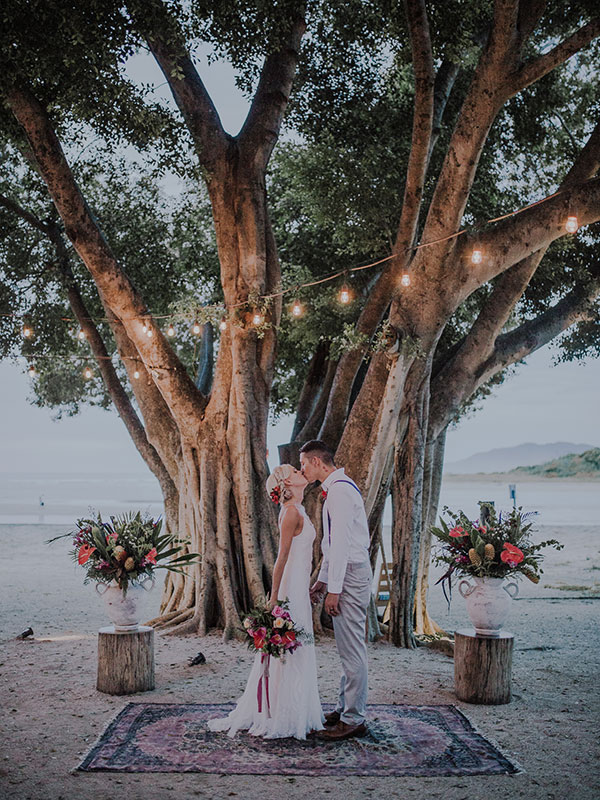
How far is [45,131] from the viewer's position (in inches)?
356

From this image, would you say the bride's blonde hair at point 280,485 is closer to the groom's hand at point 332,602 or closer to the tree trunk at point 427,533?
the groom's hand at point 332,602

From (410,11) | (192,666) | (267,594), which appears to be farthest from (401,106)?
(192,666)

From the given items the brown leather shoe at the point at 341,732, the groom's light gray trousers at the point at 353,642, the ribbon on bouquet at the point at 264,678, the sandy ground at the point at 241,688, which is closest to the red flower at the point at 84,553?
the sandy ground at the point at 241,688

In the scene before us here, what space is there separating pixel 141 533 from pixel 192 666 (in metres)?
1.48

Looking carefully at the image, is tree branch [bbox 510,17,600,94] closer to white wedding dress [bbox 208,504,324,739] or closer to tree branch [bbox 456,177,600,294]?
tree branch [bbox 456,177,600,294]

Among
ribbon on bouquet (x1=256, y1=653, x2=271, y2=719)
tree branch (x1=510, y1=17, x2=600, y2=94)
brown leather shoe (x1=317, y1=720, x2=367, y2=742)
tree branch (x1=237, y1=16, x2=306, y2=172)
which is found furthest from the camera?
tree branch (x1=237, y1=16, x2=306, y2=172)

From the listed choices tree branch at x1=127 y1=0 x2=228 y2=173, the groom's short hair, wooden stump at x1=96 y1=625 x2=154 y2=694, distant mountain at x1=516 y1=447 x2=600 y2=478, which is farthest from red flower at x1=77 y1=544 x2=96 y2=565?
distant mountain at x1=516 y1=447 x2=600 y2=478

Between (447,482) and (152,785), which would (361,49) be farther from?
(447,482)

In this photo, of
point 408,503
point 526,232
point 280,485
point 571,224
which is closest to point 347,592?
point 280,485

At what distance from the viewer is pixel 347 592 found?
5.61 metres

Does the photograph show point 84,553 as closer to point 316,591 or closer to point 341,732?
point 316,591

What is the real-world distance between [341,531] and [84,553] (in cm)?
233

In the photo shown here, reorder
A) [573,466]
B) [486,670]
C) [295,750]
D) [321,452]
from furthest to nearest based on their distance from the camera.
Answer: [573,466], [486,670], [321,452], [295,750]

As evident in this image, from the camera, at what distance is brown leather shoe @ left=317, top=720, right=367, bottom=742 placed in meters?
5.43
